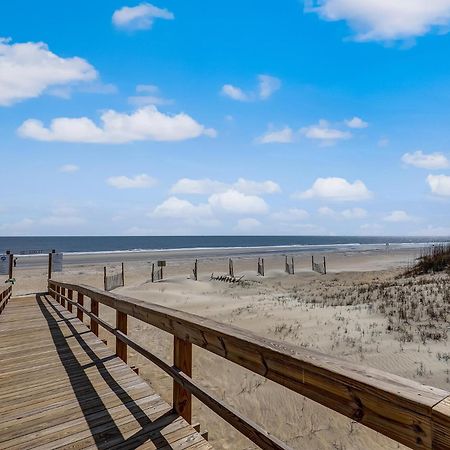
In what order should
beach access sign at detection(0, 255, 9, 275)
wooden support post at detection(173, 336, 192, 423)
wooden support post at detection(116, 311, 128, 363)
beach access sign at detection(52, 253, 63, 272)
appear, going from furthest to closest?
1. beach access sign at detection(52, 253, 63, 272)
2. beach access sign at detection(0, 255, 9, 275)
3. wooden support post at detection(116, 311, 128, 363)
4. wooden support post at detection(173, 336, 192, 423)

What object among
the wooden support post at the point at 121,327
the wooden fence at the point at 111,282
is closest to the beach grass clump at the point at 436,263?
the wooden fence at the point at 111,282

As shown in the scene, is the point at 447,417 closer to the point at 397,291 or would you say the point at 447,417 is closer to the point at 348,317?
the point at 348,317

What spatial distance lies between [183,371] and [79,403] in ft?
4.66

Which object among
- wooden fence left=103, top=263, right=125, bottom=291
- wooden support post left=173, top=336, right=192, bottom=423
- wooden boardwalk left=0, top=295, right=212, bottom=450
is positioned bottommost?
wooden fence left=103, top=263, right=125, bottom=291

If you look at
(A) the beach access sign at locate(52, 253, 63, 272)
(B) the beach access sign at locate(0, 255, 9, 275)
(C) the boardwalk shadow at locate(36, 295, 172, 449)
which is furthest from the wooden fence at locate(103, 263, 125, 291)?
(C) the boardwalk shadow at locate(36, 295, 172, 449)

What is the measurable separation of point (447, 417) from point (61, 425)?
11.6ft

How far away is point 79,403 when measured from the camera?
427 centimetres

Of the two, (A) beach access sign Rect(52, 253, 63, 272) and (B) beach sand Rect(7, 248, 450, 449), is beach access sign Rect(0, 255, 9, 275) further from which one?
(B) beach sand Rect(7, 248, 450, 449)

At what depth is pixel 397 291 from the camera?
563 inches

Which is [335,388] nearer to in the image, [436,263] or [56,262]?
[56,262]

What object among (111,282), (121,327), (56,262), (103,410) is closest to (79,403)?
(103,410)

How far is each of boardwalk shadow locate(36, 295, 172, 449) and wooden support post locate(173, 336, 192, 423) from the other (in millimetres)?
110

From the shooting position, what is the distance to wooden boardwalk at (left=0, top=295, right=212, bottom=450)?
340 cm

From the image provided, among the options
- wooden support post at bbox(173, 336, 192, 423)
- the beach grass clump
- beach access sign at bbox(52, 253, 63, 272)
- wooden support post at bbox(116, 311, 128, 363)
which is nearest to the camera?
wooden support post at bbox(173, 336, 192, 423)
